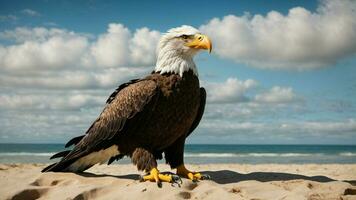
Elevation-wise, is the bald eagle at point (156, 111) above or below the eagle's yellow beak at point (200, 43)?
below

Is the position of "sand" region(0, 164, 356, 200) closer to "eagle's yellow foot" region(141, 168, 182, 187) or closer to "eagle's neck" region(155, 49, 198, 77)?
"eagle's yellow foot" region(141, 168, 182, 187)

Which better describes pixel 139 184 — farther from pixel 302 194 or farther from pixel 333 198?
pixel 333 198

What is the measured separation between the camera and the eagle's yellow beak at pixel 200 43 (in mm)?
5287

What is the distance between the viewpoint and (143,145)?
5.33 metres

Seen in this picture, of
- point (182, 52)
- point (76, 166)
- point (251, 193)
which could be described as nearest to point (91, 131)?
point (76, 166)

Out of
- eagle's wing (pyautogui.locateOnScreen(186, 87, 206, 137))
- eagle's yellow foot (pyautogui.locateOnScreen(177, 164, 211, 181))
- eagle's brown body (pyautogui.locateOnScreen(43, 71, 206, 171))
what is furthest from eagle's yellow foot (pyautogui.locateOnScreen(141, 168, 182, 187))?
eagle's wing (pyautogui.locateOnScreen(186, 87, 206, 137))

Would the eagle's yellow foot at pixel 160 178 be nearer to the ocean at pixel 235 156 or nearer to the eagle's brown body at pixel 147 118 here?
the eagle's brown body at pixel 147 118

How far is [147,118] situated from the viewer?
5246mm

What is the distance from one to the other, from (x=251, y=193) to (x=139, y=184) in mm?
1356

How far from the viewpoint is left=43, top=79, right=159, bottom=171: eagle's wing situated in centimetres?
523

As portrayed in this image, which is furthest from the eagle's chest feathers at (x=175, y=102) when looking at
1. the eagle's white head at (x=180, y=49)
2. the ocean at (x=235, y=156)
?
the ocean at (x=235, y=156)

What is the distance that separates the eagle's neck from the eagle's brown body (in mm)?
68

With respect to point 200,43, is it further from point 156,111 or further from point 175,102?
point 156,111

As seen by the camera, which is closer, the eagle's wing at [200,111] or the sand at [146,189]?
the sand at [146,189]
